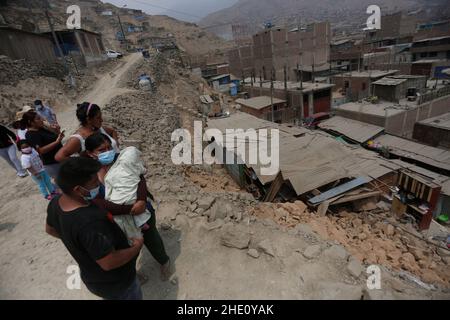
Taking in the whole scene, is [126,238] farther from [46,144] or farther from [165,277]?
[46,144]

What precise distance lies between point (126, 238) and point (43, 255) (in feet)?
9.40

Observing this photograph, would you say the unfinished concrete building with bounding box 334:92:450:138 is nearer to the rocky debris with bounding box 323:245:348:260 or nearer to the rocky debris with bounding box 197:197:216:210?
the rocky debris with bounding box 323:245:348:260

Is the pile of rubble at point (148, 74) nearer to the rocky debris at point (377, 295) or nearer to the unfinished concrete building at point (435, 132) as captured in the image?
the rocky debris at point (377, 295)

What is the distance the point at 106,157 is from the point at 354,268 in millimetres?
3840

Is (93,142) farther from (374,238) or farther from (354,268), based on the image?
(374,238)

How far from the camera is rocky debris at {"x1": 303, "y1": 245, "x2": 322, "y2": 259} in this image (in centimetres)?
366

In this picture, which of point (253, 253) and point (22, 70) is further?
point (22, 70)

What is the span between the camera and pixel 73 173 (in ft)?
6.19

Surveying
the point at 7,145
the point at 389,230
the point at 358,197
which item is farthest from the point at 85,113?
the point at 389,230

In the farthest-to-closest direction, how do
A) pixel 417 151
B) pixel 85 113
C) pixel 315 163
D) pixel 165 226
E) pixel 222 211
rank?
pixel 417 151 < pixel 315 163 < pixel 222 211 < pixel 165 226 < pixel 85 113

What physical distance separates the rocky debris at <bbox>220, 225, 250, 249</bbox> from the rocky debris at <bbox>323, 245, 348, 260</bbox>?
1289 millimetres

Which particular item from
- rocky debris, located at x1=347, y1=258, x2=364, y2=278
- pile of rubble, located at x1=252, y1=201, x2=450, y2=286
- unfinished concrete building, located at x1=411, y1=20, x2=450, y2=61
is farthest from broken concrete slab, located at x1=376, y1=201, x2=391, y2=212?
unfinished concrete building, located at x1=411, y1=20, x2=450, y2=61

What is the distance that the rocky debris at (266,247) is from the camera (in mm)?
3738

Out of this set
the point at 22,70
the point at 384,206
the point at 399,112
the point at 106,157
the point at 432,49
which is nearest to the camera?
the point at 106,157
